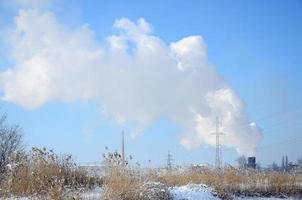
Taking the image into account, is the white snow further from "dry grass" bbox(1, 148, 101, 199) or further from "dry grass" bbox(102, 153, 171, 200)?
"dry grass" bbox(1, 148, 101, 199)

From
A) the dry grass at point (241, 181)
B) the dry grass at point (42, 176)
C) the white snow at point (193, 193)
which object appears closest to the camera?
the dry grass at point (42, 176)

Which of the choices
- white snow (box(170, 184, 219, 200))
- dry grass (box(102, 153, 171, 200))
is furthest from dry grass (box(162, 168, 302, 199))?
dry grass (box(102, 153, 171, 200))

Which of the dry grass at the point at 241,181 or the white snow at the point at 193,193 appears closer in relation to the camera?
the white snow at the point at 193,193

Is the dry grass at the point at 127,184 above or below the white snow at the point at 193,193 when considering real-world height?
above

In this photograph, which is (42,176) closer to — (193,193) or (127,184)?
A: (127,184)

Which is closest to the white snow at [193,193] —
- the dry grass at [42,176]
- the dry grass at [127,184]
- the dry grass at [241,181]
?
the dry grass at [127,184]

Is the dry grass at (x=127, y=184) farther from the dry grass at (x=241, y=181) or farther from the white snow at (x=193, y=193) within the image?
the dry grass at (x=241, y=181)

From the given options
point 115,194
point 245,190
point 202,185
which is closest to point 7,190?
point 115,194

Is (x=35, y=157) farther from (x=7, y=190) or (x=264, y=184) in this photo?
(x=264, y=184)

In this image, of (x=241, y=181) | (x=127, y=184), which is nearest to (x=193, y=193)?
(x=127, y=184)

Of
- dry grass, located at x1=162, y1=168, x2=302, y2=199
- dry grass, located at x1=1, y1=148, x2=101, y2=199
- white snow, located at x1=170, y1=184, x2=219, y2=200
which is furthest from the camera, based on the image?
dry grass, located at x1=162, y1=168, x2=302, y2=199

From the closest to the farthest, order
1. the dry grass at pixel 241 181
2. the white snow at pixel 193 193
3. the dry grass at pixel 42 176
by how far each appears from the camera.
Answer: the dry grass at pixel 42 176, the white snow at pixel 193 193, the dry grass at pixel 241 181

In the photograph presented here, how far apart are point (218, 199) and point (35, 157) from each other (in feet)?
17.9

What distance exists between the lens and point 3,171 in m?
12.7
